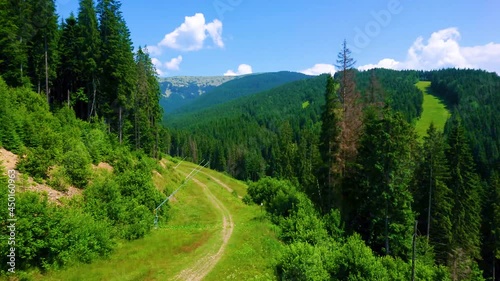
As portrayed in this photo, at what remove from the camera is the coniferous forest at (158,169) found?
2180cm

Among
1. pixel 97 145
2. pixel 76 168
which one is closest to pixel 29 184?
pixel 76 168

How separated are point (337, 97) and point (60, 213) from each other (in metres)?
26.5

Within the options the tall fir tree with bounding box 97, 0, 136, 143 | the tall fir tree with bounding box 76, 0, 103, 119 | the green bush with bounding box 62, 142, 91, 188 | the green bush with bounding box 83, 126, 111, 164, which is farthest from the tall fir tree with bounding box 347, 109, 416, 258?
the tall fir tree with bounding box 76, 0, 103, 119

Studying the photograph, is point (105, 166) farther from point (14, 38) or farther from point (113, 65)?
point (14, 38)

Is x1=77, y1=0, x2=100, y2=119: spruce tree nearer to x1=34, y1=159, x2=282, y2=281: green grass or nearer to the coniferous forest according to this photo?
the coniferous forest

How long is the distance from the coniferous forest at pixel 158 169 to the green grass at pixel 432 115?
109 meters

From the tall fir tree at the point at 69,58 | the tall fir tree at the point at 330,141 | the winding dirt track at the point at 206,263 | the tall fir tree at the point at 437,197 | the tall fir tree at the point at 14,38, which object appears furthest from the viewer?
the tall fir tree at the point at 69,58

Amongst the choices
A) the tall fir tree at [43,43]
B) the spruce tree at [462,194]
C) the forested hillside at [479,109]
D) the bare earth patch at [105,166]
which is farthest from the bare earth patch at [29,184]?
the forested hillside at [479,109]

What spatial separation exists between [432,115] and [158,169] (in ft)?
517

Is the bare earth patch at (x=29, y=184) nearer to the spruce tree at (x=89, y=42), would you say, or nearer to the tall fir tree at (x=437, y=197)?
the spruce tree at (x=89, y=42)

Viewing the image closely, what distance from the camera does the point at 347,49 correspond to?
1262 inches

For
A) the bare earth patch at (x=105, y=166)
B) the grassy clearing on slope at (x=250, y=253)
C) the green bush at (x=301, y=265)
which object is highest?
the bare earth patch at (x=105, y=166)

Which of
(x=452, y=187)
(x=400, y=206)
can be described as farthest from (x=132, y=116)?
(x=452, y=187)

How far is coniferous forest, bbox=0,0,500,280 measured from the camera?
21797 millimetres
